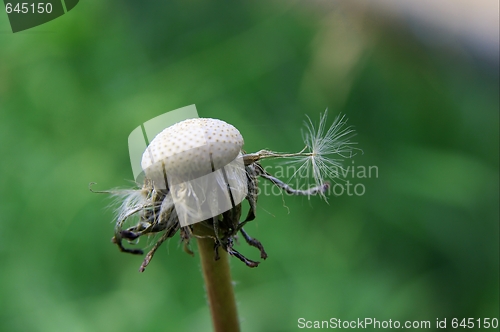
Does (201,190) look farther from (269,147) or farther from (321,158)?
(269,147)

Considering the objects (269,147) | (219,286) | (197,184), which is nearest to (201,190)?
(197,184)

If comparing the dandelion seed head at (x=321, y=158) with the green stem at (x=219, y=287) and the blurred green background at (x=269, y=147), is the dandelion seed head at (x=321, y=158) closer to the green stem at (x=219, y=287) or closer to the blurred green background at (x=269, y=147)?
the green stem at (x=219, y=287)

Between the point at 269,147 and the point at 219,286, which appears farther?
the point at 269,147

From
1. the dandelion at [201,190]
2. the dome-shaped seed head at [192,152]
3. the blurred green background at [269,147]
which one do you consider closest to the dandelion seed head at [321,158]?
the dandelion at [201,190]

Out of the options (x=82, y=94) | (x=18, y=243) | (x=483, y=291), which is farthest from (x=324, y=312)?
(x=82, y=94)

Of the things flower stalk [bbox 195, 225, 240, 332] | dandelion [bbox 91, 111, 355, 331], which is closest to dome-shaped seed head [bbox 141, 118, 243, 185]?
dandelion [bbox 91, 111, 355, 331]

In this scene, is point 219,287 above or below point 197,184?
below

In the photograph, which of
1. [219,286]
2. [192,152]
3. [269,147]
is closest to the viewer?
[192,152]

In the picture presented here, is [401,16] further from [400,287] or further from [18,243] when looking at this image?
[18,243]
